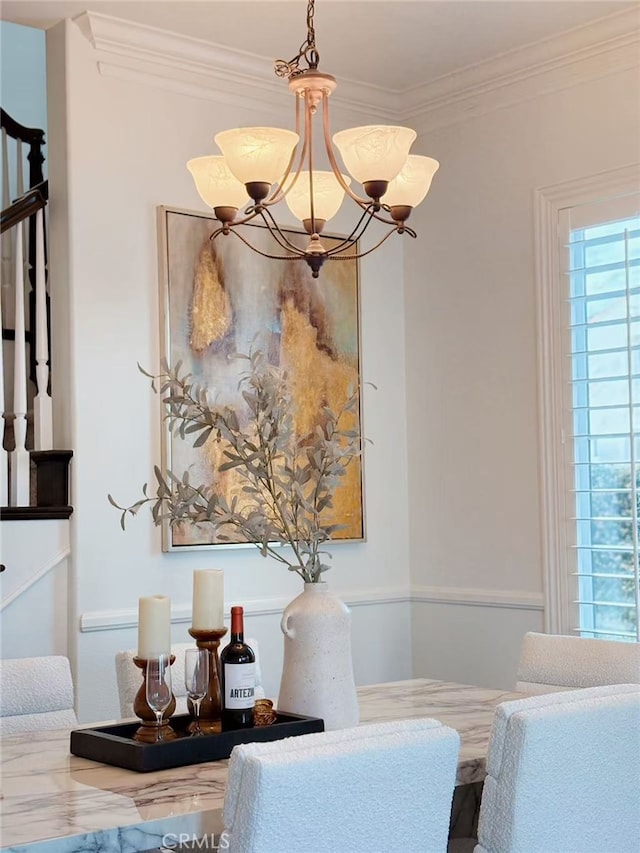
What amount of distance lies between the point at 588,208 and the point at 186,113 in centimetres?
154

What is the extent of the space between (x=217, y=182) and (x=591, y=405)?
1.82 m

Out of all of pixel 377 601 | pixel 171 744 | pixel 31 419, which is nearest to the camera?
pixel 171 744

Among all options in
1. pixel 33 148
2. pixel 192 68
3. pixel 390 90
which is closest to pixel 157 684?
pixel 192 68

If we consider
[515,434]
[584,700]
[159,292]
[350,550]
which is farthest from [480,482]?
[584,700]

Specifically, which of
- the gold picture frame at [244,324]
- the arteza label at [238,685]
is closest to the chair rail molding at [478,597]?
the gold picture frame at [244,324]

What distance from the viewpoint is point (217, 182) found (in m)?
2.81

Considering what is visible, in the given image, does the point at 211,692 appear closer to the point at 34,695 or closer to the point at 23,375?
the point at 34,695

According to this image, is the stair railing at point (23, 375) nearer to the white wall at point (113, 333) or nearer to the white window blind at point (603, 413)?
the white wall at point (113, 333)

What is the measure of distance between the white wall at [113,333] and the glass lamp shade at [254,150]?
1407 mm

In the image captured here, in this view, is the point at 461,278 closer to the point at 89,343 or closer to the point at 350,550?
the point at 350,550

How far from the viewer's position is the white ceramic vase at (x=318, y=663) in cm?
232

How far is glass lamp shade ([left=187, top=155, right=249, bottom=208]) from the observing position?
2.81 metres

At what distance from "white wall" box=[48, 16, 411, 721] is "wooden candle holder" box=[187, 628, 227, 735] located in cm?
163

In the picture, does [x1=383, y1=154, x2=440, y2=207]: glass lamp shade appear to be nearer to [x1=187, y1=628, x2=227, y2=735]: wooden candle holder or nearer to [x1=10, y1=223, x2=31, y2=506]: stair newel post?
[x1=187, y1=628, x2=227, y2=735]: wooden candle holder
